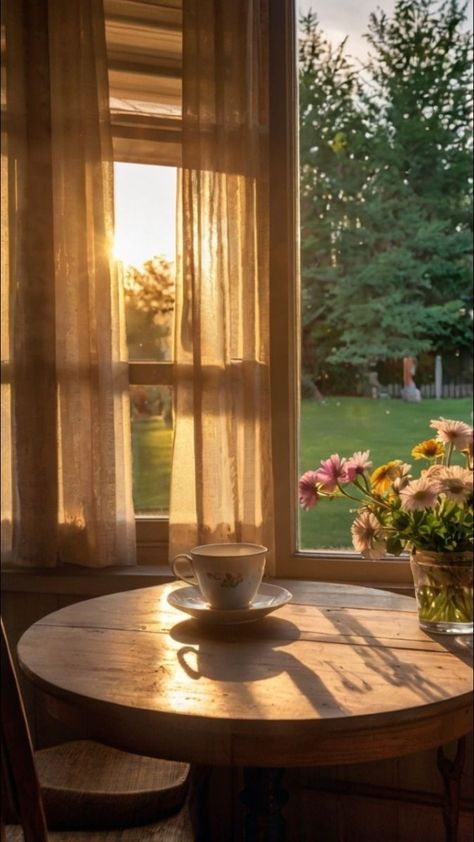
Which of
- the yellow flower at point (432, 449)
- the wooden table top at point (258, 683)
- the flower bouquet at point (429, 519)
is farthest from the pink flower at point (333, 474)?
the wooden table top at point (258, 683)

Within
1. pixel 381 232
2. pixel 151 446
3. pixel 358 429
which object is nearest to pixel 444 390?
pixel 358 429

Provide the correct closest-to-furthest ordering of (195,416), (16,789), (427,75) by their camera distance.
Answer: (16,789) < (195,416) < (427,75)

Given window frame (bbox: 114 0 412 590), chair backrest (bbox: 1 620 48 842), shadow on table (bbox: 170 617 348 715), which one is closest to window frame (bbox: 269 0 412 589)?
window frame (bbox: 114 0 412 590)

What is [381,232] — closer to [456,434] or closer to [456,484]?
[456,434]

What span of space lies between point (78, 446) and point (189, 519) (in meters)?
0.34

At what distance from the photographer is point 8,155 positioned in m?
2.21

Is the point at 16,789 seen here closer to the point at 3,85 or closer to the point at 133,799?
the point at 133,799

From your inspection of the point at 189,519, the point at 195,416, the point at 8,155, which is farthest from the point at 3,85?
the point at 189,519

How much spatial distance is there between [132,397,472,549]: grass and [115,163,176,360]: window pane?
258mm

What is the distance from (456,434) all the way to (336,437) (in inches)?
38.8

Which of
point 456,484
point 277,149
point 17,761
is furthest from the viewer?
point 277,149

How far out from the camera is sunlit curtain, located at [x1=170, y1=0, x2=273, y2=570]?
214cm

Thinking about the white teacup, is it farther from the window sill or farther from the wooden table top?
the window sill

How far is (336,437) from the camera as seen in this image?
239cm
